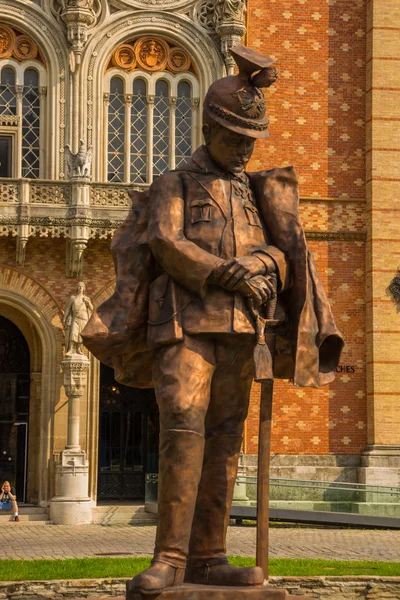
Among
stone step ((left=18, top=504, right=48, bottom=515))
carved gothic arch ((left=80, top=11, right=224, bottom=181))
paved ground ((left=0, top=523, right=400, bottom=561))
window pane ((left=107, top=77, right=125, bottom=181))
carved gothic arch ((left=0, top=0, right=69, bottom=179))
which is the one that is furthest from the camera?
window pane ((left=107, top=77, right=125, bottom=181))

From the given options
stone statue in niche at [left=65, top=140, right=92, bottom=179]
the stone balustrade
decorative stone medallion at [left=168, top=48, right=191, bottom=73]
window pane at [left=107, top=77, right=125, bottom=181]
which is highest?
decorative stone medallion at [left=168, top=48, right=191, bottom=73]

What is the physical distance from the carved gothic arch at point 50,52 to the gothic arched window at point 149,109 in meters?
1.06

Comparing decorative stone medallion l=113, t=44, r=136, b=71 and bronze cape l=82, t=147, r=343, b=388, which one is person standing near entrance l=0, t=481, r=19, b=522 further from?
bronze cape l=82, t=147, r=343, b=388

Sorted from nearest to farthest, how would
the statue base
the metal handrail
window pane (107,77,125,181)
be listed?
the statue base → the metal handrail → window pane (107,77,125,181)

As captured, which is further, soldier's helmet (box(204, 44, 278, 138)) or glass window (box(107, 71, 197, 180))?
glass window (box(107, 71, 197, 180))

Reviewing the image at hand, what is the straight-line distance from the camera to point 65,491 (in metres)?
24.8

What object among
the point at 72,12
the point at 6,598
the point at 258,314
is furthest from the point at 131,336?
the point at 72,12

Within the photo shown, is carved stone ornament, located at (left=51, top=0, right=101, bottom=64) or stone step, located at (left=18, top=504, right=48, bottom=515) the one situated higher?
carved stone ornament, located at (left=51, top=0, right=101, bottom=64)

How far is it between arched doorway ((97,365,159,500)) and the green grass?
1359cm

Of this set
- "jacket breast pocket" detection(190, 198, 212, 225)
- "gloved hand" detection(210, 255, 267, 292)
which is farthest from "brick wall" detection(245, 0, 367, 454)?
"gloved hand" detection(210, 255, 267, 292)

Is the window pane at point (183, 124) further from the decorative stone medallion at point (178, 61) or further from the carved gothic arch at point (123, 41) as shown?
the carved gothic arch at point (123, 41)

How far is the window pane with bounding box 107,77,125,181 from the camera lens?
26.6 m

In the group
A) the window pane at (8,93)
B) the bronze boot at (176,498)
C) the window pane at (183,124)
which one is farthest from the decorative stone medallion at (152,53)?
the bronze boot at (176,498)

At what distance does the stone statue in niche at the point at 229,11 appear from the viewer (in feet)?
86.5
